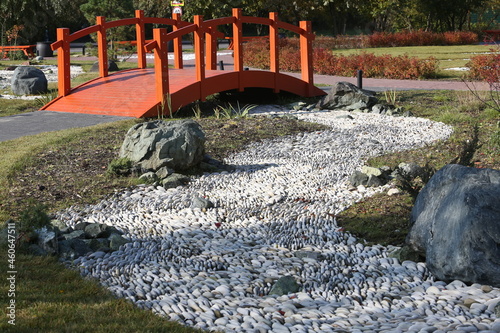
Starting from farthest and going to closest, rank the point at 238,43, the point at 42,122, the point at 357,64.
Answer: the point at 357,64, the point at 238,43, the point at 42,122

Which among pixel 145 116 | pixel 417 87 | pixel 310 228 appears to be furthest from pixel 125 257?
pixel 417 87

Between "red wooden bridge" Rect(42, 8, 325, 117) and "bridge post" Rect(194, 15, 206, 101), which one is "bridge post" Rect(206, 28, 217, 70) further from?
"bridge post" Rect(194, 15, 206, 101)

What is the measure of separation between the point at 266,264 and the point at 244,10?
36272 mm

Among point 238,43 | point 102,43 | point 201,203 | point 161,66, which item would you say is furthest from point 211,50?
point 201,203

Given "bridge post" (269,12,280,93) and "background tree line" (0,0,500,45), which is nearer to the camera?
"bridge post" (269,12,280,93)

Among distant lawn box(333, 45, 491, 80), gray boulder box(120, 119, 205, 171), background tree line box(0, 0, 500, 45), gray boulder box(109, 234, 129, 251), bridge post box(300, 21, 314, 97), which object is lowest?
gray boulder box(109, 234, 129, 251)

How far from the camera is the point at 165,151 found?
8.77 metres

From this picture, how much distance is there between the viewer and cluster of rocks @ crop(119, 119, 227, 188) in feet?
28.6

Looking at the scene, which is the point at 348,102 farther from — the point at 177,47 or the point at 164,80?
the point at 177,47

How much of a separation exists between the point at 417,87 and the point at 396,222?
38.2 feet

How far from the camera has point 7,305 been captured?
4422 millimetres

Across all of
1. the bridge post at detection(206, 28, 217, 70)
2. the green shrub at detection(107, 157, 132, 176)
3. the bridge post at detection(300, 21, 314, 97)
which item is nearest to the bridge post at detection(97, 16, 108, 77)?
the bridge post at detection(206, 28, 217, 70)

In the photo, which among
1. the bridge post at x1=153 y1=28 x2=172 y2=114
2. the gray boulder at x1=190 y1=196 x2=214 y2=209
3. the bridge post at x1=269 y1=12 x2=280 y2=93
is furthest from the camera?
the bridge post at x1=269 y1=12 x2=280 y2=93

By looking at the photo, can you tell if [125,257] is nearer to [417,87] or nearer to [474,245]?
[474,245]
